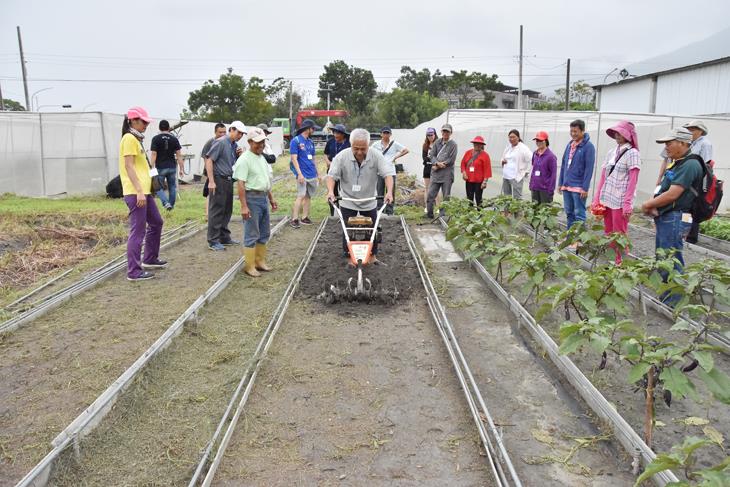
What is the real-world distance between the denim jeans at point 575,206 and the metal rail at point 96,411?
16.7ft

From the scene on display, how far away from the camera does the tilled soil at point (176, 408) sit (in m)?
2.83

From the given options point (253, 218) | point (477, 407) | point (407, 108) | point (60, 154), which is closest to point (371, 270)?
point (253, 218)

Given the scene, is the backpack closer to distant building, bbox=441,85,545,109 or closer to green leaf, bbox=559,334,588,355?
Result: green leaf, bbox=559,334,588,355

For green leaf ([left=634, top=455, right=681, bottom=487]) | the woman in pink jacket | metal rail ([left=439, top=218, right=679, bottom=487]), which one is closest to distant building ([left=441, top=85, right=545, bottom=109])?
the woman in pink jacket

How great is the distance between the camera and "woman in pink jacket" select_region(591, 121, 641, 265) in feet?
18.4

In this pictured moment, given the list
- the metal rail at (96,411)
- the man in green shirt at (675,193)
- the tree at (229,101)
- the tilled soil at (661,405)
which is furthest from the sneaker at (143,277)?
the tree at (229,101)

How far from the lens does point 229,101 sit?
45094mm

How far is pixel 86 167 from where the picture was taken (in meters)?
14.2

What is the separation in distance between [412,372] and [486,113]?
9.38m

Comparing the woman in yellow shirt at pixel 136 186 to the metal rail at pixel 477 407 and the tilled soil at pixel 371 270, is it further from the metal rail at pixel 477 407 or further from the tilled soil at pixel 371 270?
the metal rail at pixel 477 407

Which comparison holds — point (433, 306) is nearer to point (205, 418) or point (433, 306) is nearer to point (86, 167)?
point (205, 418)

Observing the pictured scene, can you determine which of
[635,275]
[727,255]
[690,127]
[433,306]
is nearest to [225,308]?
[433,306]

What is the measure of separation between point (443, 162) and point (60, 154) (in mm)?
10493

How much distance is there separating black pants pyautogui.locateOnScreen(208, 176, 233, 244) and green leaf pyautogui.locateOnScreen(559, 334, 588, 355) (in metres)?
5.56
